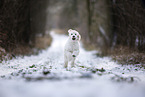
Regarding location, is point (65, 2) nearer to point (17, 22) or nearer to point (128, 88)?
point (17, 22)

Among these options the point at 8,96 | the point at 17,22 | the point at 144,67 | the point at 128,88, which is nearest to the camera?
the point at 8,96

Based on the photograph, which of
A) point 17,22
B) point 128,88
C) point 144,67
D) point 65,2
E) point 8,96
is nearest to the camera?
point 8,96

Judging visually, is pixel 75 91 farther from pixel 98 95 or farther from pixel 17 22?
pixel 17 22

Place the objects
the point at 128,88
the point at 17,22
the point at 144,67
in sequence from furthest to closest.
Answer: the point at 17,22 < the point at 144,67 < the point at 128,88

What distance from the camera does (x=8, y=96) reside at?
3314 mm

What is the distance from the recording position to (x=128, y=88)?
385cm

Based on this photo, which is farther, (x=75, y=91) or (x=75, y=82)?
(x=75, y=82)

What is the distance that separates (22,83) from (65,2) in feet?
103

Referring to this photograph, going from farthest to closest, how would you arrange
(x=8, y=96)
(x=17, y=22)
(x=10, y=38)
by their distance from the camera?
(x=17, y=22) → (x=10, y=38) → (x=8, y=96)

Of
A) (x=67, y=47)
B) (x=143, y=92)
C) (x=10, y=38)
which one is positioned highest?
(x=10, y=38)

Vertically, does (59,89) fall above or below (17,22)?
below

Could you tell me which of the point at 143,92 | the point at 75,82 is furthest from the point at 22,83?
the point at 143,92

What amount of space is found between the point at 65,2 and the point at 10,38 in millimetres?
25302

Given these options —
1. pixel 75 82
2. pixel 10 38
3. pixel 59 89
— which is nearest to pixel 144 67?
pixel 75 82
